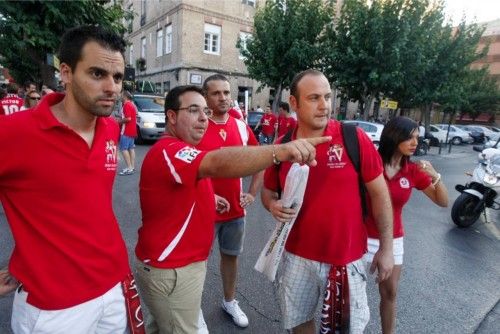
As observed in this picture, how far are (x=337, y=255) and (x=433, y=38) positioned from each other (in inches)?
761

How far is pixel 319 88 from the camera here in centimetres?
204

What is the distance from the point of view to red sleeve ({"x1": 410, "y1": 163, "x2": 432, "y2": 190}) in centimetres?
258

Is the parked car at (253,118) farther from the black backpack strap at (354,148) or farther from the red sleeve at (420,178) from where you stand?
the black backpack strap at (354,148)

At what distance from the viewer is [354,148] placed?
1.96 meters

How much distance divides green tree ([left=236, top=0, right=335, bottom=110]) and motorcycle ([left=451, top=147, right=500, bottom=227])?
1199cm

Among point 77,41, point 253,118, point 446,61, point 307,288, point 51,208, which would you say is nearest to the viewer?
point 51,208

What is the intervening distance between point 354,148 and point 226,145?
135cm

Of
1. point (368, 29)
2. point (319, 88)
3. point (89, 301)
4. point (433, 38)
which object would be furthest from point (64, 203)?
point (433, 38)

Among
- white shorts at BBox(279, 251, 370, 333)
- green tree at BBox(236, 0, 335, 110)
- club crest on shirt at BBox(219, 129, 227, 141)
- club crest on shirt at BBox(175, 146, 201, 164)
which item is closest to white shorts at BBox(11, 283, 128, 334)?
club crest on shirt at BBox(175, 146, 201, 164)

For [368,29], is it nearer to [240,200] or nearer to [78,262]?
[240,200]

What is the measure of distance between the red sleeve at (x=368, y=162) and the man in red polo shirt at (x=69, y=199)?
1.35 metres

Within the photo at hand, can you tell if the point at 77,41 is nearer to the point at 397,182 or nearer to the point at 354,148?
the point at 354,148

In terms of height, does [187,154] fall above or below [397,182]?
above

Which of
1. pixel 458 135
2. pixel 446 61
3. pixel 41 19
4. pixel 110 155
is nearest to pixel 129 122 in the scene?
pixel 41 19
